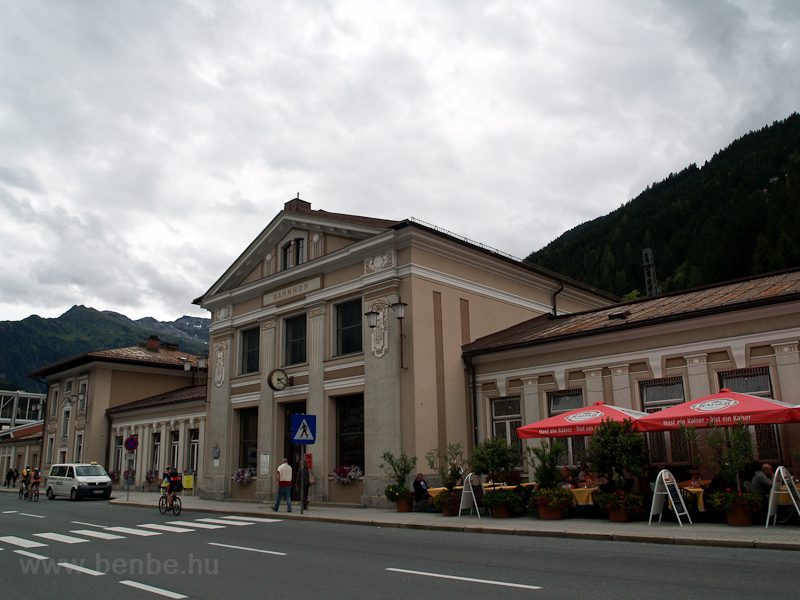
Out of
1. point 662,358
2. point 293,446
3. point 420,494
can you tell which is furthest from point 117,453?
point 662,358

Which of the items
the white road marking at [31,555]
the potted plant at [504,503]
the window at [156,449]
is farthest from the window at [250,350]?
the white road marking at [31,555]

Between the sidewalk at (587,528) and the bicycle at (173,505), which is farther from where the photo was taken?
the bicycle at (173,505)

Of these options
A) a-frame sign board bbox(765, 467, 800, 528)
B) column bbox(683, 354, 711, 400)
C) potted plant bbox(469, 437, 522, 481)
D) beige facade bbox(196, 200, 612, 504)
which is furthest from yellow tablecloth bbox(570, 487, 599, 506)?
beige facade bbox(196, 200, 612, 504)

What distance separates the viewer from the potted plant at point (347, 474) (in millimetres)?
21922

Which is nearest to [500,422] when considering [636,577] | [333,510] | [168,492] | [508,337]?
[508,337]

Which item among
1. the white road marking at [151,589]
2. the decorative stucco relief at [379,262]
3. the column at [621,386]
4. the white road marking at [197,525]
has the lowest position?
the white road marking at [197,525]

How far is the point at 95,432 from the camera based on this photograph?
41.5m

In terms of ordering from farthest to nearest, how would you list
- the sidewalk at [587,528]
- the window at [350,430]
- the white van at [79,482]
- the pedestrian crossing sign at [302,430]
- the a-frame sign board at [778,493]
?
1. the white van at [79,482]
2. the window at [350,430]
3. the pedestrian crossing sign at [302,430]
4. the a-frame sign board at [778,493]
5. the sidewalk at [587,528]

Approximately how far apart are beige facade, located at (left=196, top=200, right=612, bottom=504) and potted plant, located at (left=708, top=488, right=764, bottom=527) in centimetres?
966

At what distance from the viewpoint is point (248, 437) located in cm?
2778

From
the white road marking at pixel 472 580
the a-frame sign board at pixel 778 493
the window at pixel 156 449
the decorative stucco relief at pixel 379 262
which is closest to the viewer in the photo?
the white road marking at pixel 472 580

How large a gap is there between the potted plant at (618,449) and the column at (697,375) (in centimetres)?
308

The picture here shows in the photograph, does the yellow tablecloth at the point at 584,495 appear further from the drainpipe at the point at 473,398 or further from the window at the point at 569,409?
the drainpipe at the point at 473,398

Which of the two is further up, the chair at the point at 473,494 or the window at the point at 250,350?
the window at the point at 250,350
